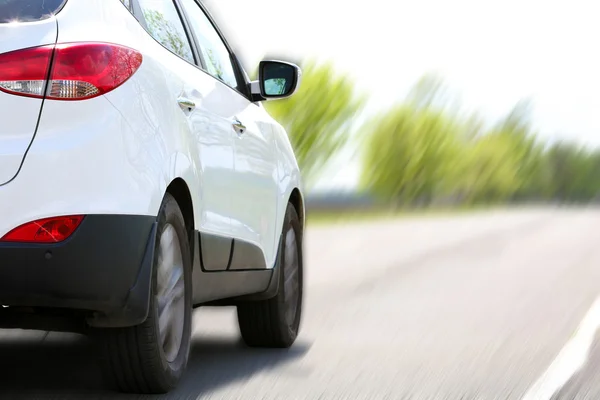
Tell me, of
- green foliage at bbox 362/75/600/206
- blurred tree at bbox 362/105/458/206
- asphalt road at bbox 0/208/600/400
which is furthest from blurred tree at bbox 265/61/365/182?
asphalt road at bbox 0/208/600/400

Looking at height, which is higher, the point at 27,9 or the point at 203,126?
the point at 27,9

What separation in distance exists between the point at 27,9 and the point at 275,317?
3.04m

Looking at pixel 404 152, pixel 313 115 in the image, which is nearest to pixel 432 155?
pixel 404 152

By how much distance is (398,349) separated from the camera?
297 inches

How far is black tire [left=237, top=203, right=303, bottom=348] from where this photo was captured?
7270mm

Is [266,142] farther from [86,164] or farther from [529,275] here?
[529,275]

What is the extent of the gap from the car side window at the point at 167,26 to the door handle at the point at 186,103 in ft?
0.91

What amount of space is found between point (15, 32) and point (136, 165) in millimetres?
653

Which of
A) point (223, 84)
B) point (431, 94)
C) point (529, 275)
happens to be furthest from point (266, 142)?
point (431, 94)

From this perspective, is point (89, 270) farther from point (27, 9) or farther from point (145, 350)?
point (27, 9)

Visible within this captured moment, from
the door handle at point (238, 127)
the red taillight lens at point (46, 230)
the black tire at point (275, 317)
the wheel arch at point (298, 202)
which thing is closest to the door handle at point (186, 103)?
the door handle at point (238, 127)

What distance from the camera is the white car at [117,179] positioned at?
4.58 m

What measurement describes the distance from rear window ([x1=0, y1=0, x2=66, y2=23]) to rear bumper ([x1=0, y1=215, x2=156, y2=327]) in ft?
2.50

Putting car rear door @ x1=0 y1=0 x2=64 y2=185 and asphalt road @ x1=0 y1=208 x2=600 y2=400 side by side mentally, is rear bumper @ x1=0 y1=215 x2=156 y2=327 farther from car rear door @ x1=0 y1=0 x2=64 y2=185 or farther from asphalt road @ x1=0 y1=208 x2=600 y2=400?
asphalt road @ x1=0 y1=208 x2=600 y2=400
